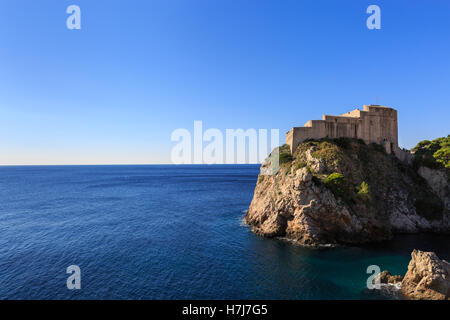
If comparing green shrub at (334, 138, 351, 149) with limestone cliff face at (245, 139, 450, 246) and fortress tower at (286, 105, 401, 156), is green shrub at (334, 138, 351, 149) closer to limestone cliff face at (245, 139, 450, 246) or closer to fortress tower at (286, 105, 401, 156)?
limestone cliff face at (245, 139, 450, 246)

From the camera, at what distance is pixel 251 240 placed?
115 feet

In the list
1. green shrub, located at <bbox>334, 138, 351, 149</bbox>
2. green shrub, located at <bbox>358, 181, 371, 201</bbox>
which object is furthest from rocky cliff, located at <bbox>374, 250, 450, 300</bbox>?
green shrub, located at <bbox>334, 138, 351, 149</bbox>

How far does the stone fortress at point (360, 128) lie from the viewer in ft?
146

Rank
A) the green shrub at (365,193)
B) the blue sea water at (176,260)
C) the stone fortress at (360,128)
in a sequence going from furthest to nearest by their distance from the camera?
the stone fortress at (360,128), the green shrub at (365,193), the blue sea water at (176,260)

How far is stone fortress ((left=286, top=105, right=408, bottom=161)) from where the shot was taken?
4441cm

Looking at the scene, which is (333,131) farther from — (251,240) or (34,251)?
(34,251)

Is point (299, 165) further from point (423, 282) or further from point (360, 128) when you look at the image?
point (423, 282)

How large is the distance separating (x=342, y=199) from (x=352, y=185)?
12.9 feet

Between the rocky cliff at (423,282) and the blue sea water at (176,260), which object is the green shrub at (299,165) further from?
the rocky cliff at (423,282)

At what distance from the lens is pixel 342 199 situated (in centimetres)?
3394

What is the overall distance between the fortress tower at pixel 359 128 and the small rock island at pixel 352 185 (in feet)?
0.60

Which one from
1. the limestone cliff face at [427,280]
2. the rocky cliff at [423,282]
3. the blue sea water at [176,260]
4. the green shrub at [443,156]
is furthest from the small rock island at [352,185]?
the limestone cliff face at [427,280]
